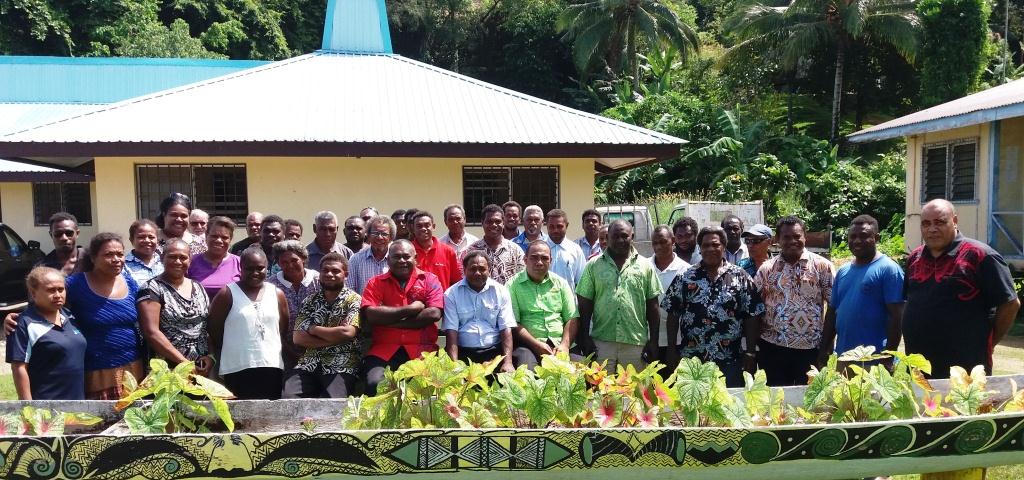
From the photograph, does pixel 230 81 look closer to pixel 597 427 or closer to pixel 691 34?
pixel 597 427

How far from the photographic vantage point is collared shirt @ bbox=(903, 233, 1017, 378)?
3943 mm

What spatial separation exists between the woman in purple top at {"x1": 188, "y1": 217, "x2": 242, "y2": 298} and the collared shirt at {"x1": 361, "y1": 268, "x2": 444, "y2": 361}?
951mm

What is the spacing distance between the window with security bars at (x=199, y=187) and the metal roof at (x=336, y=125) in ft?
2.09

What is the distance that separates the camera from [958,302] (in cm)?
400

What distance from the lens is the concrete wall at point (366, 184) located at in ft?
32.4

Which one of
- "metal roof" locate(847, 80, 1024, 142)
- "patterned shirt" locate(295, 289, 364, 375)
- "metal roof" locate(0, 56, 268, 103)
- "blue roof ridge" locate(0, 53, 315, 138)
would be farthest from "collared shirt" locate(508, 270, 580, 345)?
"metal roof" locate(0, 56, 268, 103)

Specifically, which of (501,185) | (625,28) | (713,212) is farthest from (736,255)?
(625,28)

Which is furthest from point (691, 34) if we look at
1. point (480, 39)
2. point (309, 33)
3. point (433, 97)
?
point (433, 97)

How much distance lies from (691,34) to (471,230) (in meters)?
21.8

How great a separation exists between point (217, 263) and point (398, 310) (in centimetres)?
→ 138

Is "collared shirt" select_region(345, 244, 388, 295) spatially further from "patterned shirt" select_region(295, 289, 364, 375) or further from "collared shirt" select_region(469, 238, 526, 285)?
"patterned shirt" select_region(295, 289, 364, 375)

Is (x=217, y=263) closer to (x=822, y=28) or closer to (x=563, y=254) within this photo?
(x=563, y=254)

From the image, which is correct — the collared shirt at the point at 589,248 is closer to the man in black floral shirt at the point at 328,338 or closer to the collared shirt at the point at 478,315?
the collared shirt at the point at 478,315

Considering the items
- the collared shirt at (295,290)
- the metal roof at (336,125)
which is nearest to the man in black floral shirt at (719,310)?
the collared shirt at (295,290)
